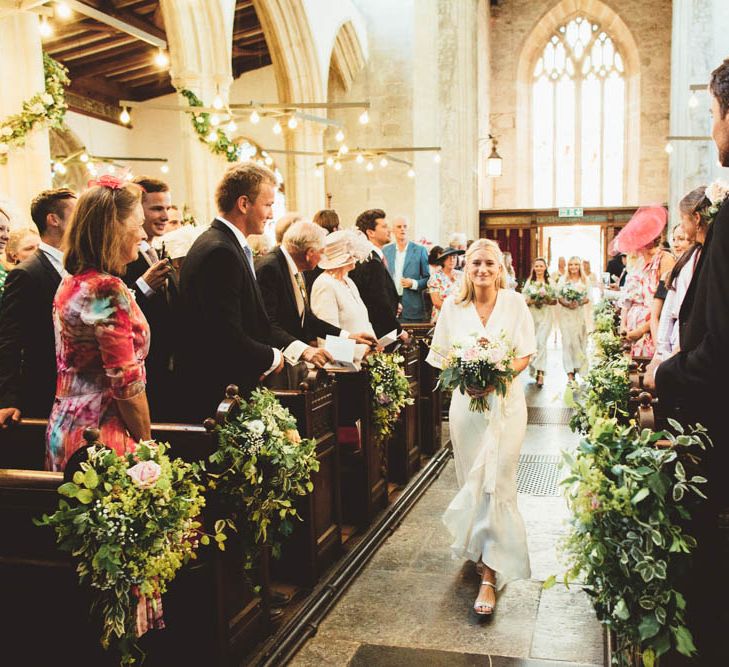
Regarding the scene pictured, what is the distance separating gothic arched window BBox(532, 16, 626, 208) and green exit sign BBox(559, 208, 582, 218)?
288cm

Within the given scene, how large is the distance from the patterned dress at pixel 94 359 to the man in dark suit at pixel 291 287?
125cm

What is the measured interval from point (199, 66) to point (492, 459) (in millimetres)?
8864

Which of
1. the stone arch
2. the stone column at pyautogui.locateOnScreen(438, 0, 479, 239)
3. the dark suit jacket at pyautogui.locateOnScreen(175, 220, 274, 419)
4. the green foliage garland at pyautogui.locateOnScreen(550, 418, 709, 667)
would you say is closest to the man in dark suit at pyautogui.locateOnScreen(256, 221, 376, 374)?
the dark suit jacket at pyautogui.locateOnScreen(175, 220, 274, 419)

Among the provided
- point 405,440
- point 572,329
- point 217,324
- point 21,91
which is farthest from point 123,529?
point 572,329

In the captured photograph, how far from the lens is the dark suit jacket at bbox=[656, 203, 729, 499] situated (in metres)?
1.86

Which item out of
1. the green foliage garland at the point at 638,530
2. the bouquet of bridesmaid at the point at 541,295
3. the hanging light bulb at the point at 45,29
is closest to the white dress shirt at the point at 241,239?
the green foliage garland at the point at 638,530

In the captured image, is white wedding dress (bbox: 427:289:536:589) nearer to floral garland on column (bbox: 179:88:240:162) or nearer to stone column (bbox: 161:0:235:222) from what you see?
floral garland on column (bbox: 179:88:240:162)

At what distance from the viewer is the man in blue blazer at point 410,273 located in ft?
26.7

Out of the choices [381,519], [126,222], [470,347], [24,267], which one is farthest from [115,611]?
[381,519]

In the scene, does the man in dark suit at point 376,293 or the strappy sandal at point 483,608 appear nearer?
the strappy sandal at point 483,608

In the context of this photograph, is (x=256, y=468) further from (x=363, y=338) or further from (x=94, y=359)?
(x=363, y=338)

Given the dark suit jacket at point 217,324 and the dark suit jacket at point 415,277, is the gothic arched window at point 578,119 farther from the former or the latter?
the dark suit jacket at point 217,324

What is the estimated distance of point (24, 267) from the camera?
2.97 metres

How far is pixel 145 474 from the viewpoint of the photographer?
2156 millimetres
